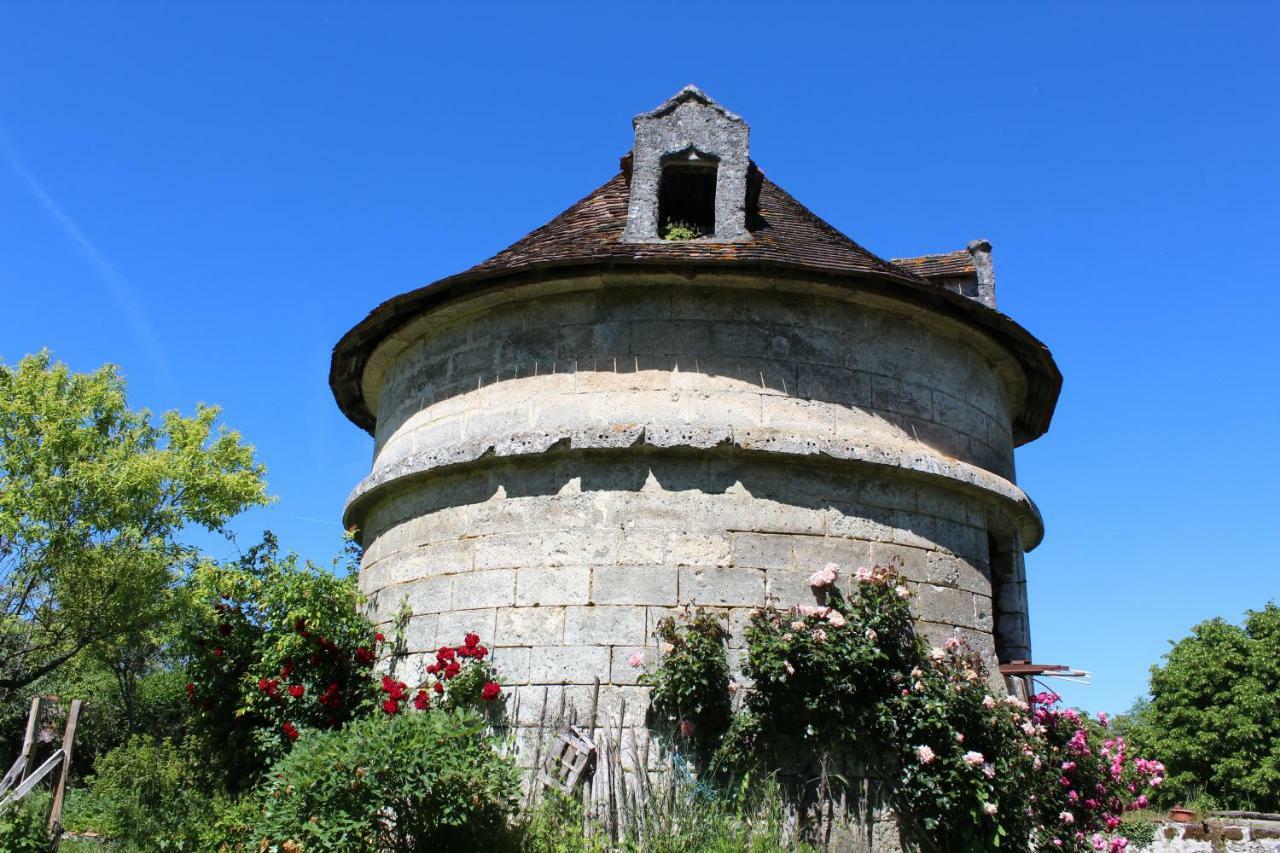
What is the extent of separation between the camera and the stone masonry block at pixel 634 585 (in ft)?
21.8

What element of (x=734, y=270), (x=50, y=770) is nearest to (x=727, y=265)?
(x=734, y=270)

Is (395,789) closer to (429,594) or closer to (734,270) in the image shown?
(429,594)

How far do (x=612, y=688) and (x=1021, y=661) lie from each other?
12.3 ft

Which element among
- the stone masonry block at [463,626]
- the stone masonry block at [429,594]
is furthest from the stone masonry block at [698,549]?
the stone masonry block at [429,594]

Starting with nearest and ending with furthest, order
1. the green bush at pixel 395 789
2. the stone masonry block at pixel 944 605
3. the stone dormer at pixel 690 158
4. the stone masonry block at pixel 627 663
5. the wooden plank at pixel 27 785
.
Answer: the green bush at pixel 395 789 → the stone masonry block at pixel 627 663 → the stone masonry block at pixel 944 605 → the stone dormer at pixel 690 158 → the wooden plank at pixel 27 785

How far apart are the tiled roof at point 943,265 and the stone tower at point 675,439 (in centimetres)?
176

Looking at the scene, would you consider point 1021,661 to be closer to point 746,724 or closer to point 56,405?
point 746,724

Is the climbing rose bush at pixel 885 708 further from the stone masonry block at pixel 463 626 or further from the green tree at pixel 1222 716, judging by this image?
the green tree at pixel 1222 716

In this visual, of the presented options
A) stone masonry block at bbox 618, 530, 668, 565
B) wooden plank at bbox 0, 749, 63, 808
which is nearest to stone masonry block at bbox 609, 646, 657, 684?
stone masonry block at bbox 618, 530, 668, 565

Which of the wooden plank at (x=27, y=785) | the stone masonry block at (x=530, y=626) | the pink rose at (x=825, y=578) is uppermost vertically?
the pink rose at (x=825, y=578)

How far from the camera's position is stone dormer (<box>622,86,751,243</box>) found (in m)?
8.00

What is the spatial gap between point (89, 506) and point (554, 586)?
10.7 m

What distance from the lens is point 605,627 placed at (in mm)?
6625

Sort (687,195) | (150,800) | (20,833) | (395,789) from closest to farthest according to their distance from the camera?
(395,789) < (20,833) < (687,195) < (150,800)
